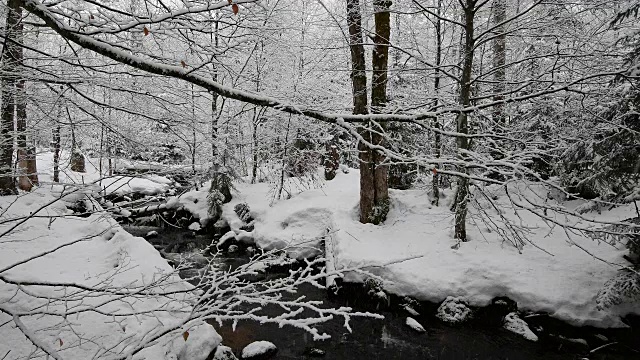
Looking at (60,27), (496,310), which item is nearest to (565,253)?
(496,310)

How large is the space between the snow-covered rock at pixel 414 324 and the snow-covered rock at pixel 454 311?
0.48m

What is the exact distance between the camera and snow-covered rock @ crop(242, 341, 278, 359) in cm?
546

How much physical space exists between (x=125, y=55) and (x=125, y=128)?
1.99 m

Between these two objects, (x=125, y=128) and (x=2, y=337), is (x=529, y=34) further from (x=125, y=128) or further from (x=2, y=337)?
(x=2, y=337)

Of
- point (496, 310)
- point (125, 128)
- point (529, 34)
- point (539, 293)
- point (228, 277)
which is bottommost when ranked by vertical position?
point (496, 310)

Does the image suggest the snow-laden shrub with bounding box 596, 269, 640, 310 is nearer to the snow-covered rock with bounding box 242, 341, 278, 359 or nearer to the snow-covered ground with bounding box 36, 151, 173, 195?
the snow-covered rock with bounding box 242, 341, 278, 359

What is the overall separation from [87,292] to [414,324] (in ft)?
17.1

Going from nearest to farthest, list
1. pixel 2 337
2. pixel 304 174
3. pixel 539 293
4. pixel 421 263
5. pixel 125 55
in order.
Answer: pixel 125 55, pixel 2 337, pixel 539 293, pixel 421 263, pixel 304 174

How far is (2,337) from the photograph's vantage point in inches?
135

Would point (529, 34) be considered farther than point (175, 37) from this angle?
Yes

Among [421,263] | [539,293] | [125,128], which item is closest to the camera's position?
[125,128]

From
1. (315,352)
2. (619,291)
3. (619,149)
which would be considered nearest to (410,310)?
(315,352)

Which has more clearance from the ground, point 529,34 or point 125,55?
point 529,34

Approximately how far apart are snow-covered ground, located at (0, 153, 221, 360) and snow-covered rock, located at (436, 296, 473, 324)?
→ 4135 mm
